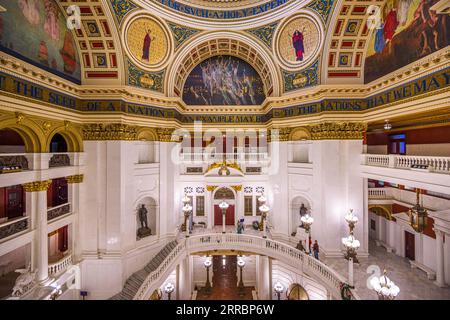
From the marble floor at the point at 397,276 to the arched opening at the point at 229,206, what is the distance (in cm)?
703

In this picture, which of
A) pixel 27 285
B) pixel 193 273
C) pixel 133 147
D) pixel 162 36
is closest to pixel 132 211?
pixel 133 147

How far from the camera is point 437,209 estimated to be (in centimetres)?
983

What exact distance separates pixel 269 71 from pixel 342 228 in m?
11.2

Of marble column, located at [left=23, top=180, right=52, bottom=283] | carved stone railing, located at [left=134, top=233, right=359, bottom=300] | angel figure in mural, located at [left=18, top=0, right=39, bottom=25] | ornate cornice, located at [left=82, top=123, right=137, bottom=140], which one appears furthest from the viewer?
ornate cornice, located at [left=82, top=123, right=137, bottom=140]

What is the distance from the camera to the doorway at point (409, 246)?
11.1 metres

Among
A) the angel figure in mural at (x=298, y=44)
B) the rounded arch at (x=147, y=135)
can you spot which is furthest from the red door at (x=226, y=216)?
the angel figure in mural at (x=298, y=44)

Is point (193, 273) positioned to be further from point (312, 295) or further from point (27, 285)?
point (27, 285)

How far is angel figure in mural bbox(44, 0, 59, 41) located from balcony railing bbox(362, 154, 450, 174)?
17.2m

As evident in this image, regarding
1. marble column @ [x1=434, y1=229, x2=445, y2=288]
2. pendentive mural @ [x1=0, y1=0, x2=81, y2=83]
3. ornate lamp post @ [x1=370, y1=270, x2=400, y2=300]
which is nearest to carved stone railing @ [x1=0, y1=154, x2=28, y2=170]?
pendentive mural @ [x1=0, y1=0, x2=81, y2=83]

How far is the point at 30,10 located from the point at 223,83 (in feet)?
36.9

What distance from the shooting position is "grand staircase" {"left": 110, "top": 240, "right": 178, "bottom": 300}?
1045cm

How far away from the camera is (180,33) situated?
13.0 meters

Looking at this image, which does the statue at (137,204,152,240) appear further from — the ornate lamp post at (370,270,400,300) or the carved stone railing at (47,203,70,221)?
the ornate lamp post at (370,270,400,300)

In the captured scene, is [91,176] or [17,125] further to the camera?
[91,176]
